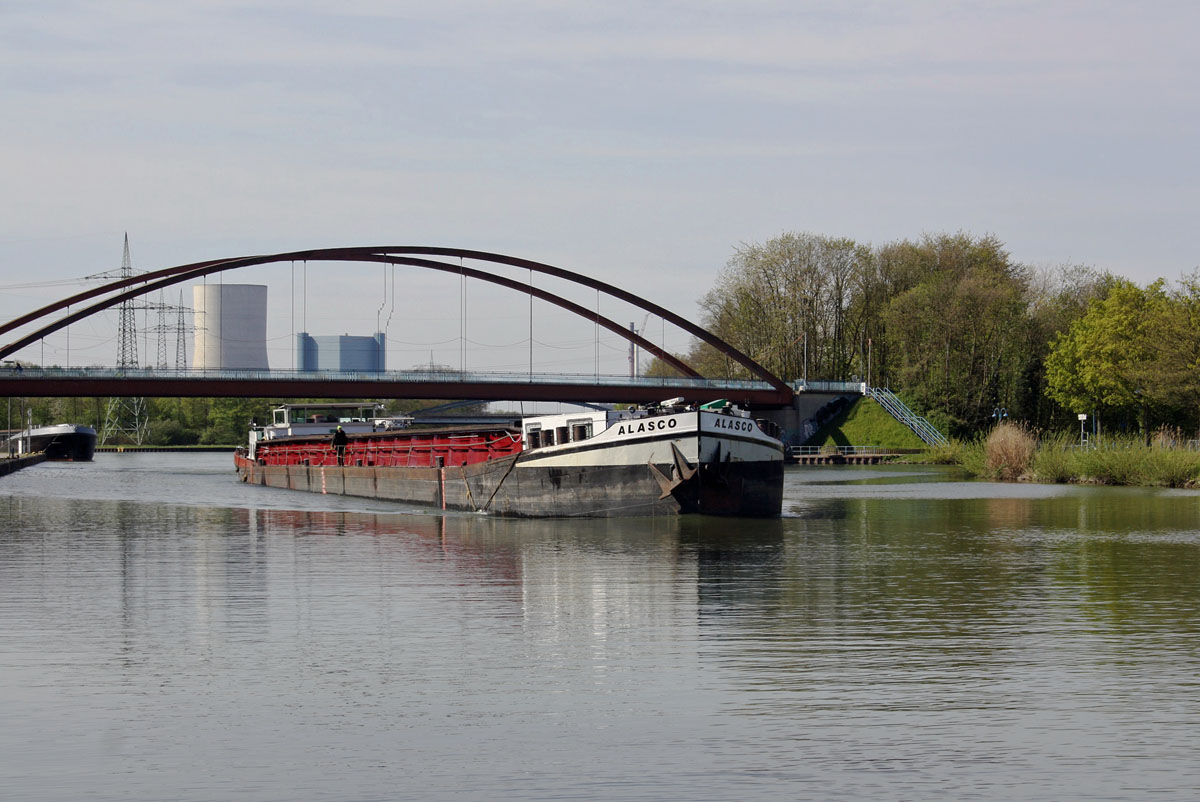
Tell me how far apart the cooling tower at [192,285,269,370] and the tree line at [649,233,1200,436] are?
7391 cm

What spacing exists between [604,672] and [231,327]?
153039mm

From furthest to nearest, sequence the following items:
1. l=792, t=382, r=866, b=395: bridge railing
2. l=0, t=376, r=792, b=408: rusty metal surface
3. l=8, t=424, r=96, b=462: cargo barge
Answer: l=8, t=424, r=96, b=462: cargo barge < l=792, t=382, r=866, b=395: bridge railing < l=0, t=376, r=792, b=408: rusty metal surface

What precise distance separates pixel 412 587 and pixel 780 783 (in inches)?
435

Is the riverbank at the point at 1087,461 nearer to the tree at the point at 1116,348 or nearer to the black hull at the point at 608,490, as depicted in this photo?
the tree at the point at 1116,348

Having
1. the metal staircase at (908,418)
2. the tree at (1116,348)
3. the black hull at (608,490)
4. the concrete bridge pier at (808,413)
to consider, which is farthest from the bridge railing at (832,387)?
the black hull at (608,490)

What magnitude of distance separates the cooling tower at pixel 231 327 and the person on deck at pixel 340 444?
363 feet

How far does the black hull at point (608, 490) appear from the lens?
3170 centimetres

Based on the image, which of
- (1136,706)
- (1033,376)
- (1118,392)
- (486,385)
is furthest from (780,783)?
(1033,376)

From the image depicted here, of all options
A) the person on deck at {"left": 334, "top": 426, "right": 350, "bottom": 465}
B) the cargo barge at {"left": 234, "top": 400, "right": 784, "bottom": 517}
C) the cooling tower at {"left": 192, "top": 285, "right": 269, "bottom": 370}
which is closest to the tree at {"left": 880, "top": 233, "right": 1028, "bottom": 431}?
the person on deck at {"left": 334, "top": 426, "right": 350, "bottom": 465}

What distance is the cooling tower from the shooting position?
158 m

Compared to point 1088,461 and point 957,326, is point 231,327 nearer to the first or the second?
point 957,326

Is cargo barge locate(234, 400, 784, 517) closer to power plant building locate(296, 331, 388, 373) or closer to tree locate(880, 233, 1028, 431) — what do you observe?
A: tree locate(880, 233, 1028, 431)

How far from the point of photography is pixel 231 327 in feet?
519

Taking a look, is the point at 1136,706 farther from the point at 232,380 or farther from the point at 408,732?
the point at 232,380
